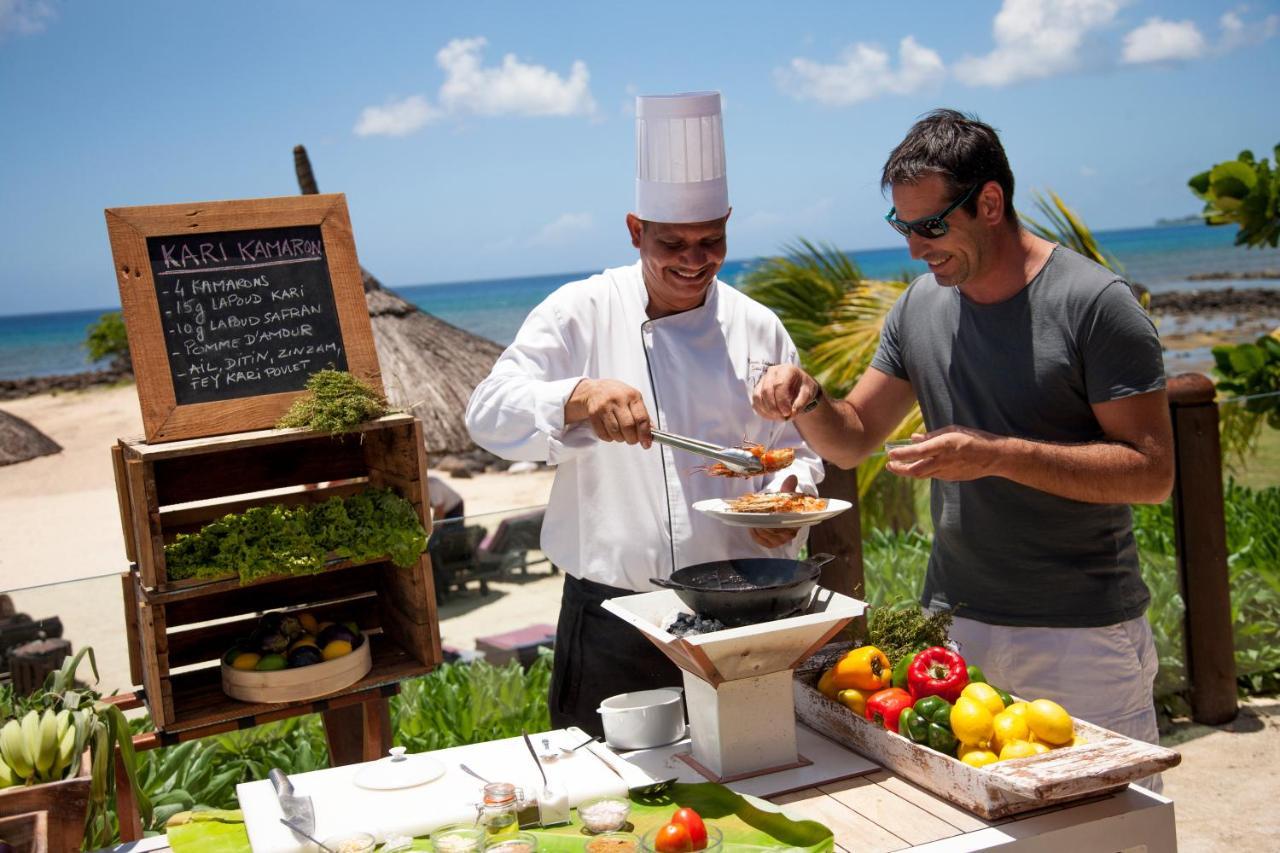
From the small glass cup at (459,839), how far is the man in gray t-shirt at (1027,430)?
124cm

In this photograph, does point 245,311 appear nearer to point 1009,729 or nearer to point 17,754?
point 17,754

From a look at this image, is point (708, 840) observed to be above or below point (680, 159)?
below

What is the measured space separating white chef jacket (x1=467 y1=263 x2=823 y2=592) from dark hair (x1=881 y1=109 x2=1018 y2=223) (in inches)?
22.9

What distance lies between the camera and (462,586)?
4742 millimetres

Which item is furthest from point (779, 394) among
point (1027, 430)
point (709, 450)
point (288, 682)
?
point (288, 682)

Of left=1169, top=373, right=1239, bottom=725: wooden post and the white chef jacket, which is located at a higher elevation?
the white chef jacket

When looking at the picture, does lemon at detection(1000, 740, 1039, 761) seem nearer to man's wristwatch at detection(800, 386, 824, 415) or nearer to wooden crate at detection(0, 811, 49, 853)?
man's wristwatch at detection(800, 386, 824, 415)

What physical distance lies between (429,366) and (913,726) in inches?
320

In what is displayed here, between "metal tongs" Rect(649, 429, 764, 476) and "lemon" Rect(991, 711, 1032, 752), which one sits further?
"metal tongs" Rect(649, 429, 764, 476)

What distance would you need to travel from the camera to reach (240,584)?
3100 millimetres

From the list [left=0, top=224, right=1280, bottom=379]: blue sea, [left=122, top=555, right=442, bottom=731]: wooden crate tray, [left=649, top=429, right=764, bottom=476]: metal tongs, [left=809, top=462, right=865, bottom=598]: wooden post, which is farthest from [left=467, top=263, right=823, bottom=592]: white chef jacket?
[left=0, top=224, right=1280, bottom=379]: blue sea

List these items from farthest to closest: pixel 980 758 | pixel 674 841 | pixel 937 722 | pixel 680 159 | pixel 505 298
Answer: pixel 505 298
pixel 680 159
pixel 937 722
pixel 980 758
pixel 674 841

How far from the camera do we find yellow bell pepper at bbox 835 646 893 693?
246 centimetres

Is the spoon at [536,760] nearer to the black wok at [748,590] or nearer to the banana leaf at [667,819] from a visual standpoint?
the banana leaf at [667,819]
